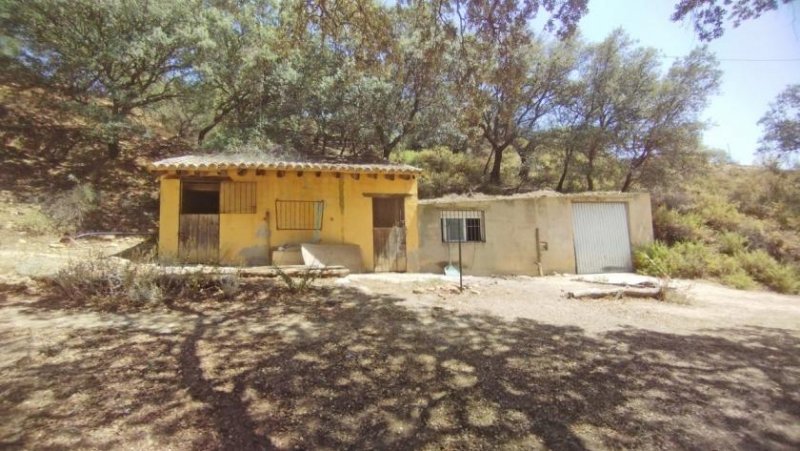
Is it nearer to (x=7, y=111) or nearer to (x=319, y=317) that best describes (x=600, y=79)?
(x=319, y=317)

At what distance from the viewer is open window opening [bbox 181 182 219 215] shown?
31.0 ft

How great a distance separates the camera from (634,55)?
15.2 metres

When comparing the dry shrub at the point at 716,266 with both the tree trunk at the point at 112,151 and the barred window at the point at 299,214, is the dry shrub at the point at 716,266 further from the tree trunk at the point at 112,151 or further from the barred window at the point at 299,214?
the tree trunk at the point at 112,151

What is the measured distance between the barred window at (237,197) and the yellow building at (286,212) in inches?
0.9

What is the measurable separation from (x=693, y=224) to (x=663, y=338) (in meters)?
11.7

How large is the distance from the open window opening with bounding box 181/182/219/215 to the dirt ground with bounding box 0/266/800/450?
14.4 ft

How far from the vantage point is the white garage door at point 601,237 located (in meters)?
11.9

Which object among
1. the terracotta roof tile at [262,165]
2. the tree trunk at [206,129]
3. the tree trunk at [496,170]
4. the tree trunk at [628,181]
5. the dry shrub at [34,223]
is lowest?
the dry shrub at [34,223]

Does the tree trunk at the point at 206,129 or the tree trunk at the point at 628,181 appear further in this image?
the tree trunk at the point at 628,181

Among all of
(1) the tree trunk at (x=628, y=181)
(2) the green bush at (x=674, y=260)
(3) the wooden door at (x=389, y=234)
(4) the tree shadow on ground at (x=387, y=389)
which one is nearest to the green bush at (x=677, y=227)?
(2) the green bush at (x=674, y=260)

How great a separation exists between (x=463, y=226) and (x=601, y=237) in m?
4.49

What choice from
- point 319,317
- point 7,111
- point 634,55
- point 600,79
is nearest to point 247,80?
point 7,111

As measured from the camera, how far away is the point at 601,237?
1203cm

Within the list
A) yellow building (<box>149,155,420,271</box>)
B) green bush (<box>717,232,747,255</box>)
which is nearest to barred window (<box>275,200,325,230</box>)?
yellow building (<box>149,155,420,271</box>)
